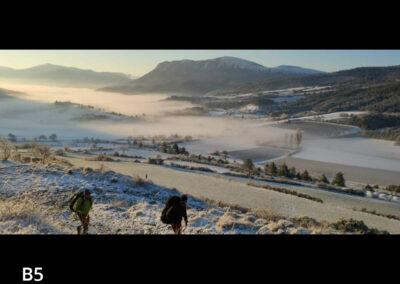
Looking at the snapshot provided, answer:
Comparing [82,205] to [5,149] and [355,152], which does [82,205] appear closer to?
[5,149]

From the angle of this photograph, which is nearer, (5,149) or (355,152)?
(5,149)

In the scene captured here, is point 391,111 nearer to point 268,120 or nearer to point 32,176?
point 268,120

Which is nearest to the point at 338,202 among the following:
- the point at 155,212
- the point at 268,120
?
the point at 155,212

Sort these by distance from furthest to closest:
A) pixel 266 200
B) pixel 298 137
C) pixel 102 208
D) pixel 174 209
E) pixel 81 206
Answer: pixel 298 137 → pixel 266 200 → pixel 102 208 → pixel 81 206 → pixel 174 209

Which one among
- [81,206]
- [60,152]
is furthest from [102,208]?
[60,152]

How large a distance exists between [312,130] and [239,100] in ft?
35.1

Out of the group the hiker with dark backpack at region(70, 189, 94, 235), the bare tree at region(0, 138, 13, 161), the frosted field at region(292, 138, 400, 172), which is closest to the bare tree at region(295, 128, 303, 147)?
the frosted field at region(292, 138, 400, 172)

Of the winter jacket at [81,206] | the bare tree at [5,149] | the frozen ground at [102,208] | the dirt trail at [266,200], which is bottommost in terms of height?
the dirt trail at [266,200]

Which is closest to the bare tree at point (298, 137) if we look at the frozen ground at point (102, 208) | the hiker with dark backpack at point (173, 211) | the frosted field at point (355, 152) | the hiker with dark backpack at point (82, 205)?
the frosted field at point (355, 152)

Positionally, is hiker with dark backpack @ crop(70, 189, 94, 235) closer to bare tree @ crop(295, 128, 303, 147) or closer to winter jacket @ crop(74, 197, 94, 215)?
winter jacket @ crop(74, 197, 94, 215)

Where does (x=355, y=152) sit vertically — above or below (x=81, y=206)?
below

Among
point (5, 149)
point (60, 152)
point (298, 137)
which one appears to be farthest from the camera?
point (298, 137)

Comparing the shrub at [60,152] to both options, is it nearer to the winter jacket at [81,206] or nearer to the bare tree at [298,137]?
the winter jacket at [81,206]

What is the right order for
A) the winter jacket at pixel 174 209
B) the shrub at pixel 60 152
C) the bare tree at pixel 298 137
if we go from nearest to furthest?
the winter jacket at pixel 174 209 < the shrub at pixel 60 152 < the bare tree at pixel 298 137
